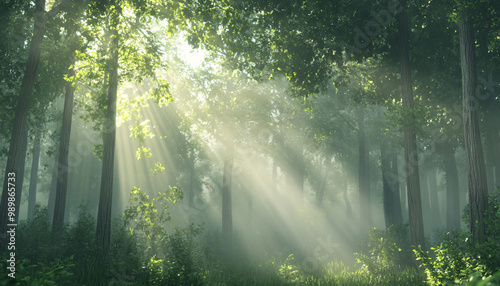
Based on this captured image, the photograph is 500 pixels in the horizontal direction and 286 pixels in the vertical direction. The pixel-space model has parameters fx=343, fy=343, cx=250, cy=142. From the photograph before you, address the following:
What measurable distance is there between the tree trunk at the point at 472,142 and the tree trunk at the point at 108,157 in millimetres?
9993

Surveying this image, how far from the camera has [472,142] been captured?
31.9 ft

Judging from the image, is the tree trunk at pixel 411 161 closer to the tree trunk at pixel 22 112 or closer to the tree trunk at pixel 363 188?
the tree trunk at pixel 22 112

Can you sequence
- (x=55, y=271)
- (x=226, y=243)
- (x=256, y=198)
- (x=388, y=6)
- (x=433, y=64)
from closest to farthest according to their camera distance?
(x=55, y=271) → (x=388, y=6) → (x=433, y=64) → (x=226, y=243) → (x=256, y=198)

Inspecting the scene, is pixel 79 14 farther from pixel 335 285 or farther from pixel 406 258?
pixel 406 258

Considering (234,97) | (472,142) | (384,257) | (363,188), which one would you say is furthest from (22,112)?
(363,188)

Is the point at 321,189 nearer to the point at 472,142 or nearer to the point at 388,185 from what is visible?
the point at 388,185

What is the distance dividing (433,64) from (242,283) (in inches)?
452

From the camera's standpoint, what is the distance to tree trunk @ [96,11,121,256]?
9.80 meters

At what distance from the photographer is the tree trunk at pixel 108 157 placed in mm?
9797

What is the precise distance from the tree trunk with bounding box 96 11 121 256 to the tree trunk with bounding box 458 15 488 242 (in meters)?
9.99

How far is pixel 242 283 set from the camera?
26.2 ft

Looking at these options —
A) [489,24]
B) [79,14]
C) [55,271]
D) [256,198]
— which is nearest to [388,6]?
[489,24]

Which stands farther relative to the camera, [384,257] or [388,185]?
[388,185]

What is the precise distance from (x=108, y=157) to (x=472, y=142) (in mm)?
10613
